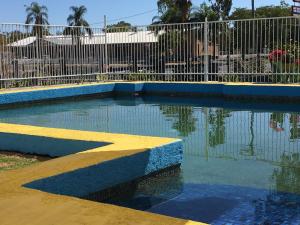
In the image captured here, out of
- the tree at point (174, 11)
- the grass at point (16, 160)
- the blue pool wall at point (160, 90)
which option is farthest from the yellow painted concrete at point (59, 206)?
the tree at point (174, 11)

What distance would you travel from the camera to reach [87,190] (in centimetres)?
445

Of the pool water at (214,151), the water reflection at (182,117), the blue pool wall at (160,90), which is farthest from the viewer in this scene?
the blue pool wall at (160,90)

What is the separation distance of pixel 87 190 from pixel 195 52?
11584 mm

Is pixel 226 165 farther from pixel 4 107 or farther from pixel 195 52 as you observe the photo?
pixel 195 52

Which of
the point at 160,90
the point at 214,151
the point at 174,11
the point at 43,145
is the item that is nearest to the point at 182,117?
the point at 214,151

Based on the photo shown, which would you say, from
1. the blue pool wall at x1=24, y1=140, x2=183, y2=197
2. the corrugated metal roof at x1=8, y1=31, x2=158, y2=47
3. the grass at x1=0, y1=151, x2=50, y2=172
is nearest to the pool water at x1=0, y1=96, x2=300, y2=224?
the blue pool wall at x1=24, y1=140, x2=183, y2=197

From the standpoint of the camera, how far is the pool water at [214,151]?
168 inches

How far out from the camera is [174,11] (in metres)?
30.5

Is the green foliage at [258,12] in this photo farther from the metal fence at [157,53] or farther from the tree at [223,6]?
the metal fence at [157,53]

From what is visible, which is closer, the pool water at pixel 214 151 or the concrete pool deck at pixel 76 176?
the concrete pool deck at pixel 76 176

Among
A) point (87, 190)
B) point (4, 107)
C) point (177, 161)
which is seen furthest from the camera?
point (4, 107)

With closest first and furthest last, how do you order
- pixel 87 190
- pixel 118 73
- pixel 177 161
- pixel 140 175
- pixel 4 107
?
pixel 87 190 → pixel 140 175 → pixel 177 161 → pixel 4 107 → pixel 118 73

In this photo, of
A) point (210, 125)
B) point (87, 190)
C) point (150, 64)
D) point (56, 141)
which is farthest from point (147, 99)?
point (87, 190)

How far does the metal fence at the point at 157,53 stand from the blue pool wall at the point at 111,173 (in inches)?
339
